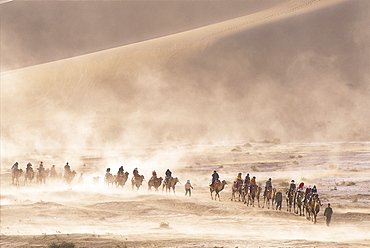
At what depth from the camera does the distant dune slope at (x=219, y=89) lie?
56875mm

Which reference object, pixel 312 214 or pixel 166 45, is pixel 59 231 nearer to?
pixel 312 214

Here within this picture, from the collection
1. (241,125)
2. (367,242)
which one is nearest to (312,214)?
(367,242)

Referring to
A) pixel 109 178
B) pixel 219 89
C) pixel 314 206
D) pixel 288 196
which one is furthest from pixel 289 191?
pixel 219 89

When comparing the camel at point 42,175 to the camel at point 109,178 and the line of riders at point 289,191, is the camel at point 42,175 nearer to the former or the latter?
the camel at point 109,178

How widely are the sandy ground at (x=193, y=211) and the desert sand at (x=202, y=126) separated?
11 cm

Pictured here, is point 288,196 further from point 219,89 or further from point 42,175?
point 219,89

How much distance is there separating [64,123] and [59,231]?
40213 millimetres

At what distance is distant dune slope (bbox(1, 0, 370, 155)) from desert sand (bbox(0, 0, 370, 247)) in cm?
16

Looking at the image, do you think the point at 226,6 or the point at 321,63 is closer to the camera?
the point at 321,63

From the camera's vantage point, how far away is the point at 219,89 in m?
62.7

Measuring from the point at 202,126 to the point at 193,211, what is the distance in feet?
112

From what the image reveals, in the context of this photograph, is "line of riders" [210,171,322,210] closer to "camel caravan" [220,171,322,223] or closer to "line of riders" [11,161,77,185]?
"camel caravan" [220,171,322,223]

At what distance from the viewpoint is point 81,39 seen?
9969 cm

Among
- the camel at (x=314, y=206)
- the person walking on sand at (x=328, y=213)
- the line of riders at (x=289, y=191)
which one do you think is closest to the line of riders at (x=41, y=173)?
the line of riders at (x=289, y=191)
